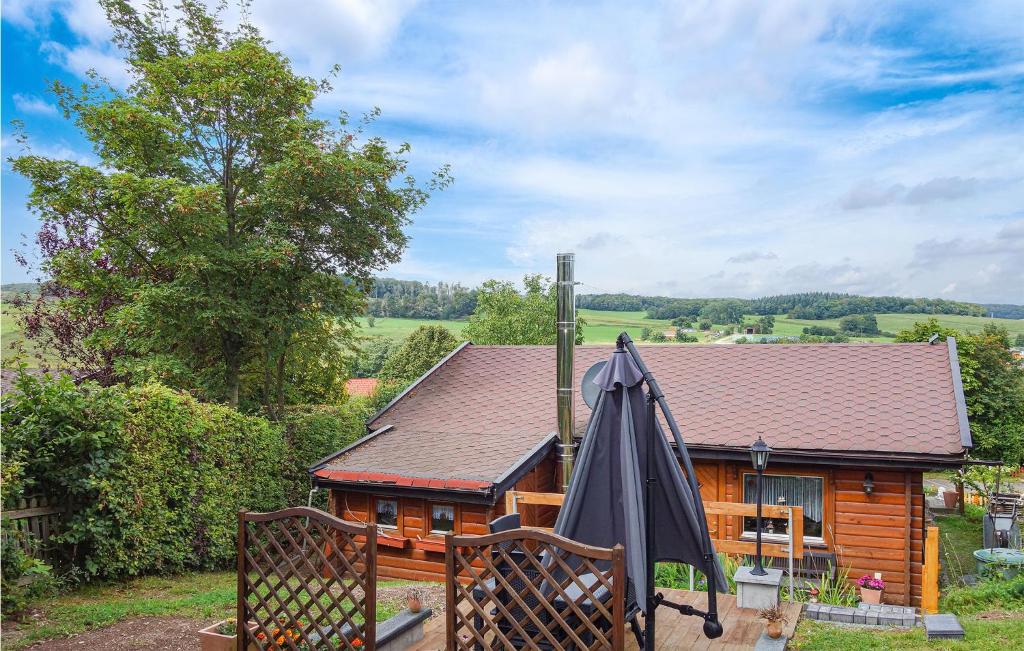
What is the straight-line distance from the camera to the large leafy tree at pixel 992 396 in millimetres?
19641

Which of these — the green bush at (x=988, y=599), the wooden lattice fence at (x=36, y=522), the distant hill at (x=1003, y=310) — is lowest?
the green bush at (x=988, y=599)

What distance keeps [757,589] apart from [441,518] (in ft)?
17.3

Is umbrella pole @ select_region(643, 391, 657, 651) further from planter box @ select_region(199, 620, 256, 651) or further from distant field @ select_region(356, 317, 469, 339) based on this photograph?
distant field @ select_region(356, 317, 469, 339)

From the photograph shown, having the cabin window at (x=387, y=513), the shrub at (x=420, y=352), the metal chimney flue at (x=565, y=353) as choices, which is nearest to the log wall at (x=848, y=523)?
the cabin window at (x=387, y=513)

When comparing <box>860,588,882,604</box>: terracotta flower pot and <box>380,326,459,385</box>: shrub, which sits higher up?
<box>380,326,459,385</box>: shrub

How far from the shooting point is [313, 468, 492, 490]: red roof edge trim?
9.21 meters

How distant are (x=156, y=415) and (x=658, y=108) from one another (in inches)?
628

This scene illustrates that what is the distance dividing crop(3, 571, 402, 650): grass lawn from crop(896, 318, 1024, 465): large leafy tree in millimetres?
19966

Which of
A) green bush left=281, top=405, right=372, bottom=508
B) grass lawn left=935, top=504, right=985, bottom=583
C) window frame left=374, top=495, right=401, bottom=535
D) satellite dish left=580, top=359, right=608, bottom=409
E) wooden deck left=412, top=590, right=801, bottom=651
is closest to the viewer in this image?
wooden deck left=412, top=590, right=801, bottom=651

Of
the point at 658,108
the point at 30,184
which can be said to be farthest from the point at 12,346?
the point at 658,108

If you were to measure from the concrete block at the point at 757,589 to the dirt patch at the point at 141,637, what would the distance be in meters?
4.86

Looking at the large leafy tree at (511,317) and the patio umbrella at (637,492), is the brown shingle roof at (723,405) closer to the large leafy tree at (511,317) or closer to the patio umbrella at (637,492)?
the patio umbrella at (637,492)

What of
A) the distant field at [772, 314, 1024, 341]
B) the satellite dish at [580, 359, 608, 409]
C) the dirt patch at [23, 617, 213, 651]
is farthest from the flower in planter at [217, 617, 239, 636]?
the distant field at [772, 314, 1024, 341]

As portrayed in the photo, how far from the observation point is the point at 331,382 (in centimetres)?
1847
